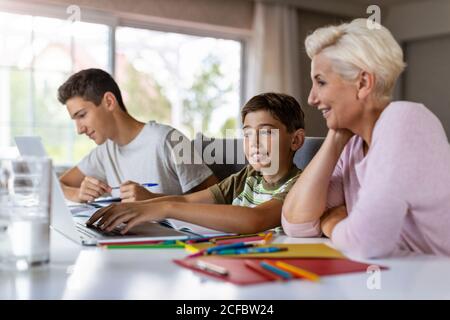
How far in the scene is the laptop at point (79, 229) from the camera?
3.07 ft

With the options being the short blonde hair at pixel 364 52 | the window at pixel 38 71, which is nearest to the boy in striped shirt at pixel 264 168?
the short blonde hair at pixel 364 52

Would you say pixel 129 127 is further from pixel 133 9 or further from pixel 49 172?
pixel 133 9

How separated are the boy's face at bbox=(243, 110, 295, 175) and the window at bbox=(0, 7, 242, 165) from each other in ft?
9.85

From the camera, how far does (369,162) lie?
33.7 inches

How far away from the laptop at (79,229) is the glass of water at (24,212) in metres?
0.06

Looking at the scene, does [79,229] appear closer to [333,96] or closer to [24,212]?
[24,212]

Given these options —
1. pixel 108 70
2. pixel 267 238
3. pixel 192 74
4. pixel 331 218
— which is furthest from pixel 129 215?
pixel 192 74

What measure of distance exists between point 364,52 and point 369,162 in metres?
0.20

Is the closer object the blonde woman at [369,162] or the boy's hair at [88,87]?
the blonde woman at [369,162]

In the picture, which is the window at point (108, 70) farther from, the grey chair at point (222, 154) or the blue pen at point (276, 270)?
the blue pen at point (276, 270)

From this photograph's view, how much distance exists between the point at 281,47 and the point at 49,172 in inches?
183

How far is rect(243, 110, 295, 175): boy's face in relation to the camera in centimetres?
140

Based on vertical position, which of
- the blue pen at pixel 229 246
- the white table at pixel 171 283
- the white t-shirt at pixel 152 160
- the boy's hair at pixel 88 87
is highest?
the boy's hair at pixel 88 87

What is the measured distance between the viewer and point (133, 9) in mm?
4531
